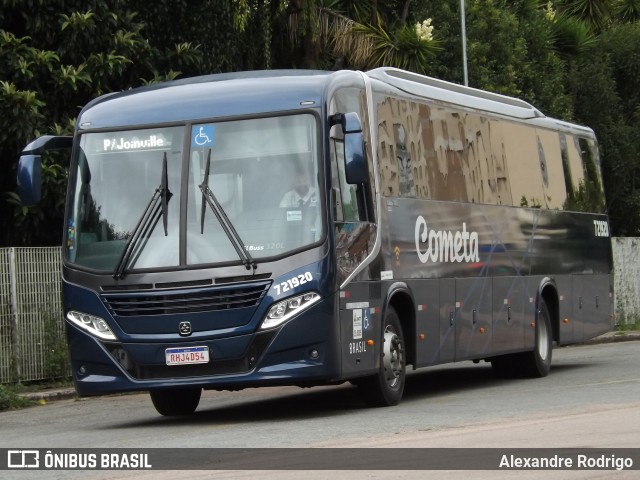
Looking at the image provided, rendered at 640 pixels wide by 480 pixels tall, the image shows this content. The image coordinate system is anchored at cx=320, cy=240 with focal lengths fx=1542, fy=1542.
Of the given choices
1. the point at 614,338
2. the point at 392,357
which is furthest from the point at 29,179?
the point at 614,338

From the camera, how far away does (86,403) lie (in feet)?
62.4

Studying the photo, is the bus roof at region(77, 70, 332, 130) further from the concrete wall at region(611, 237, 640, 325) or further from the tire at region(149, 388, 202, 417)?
the concrete wall at region(611, 237, 640, 325)

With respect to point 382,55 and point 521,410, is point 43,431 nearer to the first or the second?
point 521,410

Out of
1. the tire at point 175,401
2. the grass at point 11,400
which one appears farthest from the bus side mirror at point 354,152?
the grass at point 11,400

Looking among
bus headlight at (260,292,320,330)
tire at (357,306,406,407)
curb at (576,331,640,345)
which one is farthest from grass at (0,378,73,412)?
curb at (576,331,640,345)

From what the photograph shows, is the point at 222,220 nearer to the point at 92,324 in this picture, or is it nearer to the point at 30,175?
the point at 92,324

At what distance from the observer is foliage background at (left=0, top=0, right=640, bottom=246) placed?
2248 cm

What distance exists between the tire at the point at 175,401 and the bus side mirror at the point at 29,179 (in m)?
2.45

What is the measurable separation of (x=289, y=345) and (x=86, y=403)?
19.2ft

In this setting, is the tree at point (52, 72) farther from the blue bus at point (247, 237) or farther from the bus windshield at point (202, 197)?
the bus windshield at point (202, 197)

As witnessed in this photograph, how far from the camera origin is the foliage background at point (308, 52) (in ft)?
73.8

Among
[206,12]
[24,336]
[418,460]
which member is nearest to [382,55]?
[206,12]

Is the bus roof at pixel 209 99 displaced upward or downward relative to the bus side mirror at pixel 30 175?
upward

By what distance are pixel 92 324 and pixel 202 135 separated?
6.75ft
